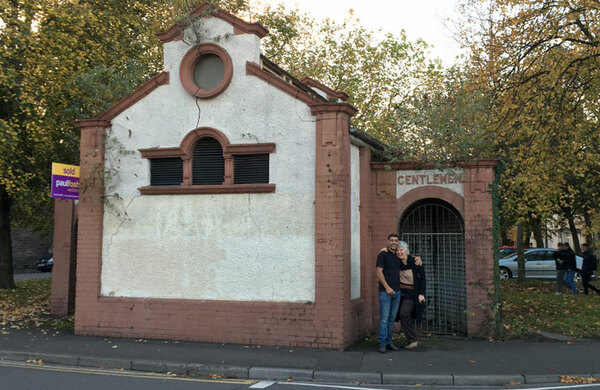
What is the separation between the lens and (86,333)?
10758mm

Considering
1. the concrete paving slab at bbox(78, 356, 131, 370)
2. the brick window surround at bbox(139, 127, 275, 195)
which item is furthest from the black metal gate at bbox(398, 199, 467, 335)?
the concrete paving slab at bbox(78, 356, 131, 370)

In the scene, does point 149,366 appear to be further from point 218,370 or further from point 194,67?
point 194,67

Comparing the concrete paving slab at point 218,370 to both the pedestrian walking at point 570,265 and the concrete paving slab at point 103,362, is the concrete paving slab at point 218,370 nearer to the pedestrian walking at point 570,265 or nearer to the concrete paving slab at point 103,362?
the concrete paving slab at point 103,362

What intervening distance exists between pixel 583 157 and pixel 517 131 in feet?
11.4

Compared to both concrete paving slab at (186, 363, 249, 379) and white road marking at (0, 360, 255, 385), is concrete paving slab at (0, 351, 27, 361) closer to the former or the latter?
white road marking at (0, 360, 255, 385)

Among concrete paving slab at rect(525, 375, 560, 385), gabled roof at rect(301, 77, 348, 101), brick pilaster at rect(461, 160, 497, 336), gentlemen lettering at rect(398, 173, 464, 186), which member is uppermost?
gabled roof at rect(301, 77, 348, 101)

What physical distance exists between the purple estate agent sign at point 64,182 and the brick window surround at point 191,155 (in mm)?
2189

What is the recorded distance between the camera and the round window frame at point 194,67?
10445 mm

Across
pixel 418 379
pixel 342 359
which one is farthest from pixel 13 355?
pixel 418 379

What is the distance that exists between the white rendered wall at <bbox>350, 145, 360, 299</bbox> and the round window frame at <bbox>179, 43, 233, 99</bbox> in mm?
2832

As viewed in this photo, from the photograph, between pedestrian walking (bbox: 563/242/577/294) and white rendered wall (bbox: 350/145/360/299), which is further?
pedestrian walking (bbox: 563/242/577/294)

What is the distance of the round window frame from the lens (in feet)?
34.3

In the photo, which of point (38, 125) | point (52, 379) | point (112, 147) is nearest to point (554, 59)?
point (112, 147)

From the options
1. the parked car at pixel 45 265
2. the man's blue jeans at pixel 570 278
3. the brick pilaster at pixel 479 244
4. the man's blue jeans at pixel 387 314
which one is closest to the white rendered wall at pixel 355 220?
the man's blue jeans at pixel 387 314
